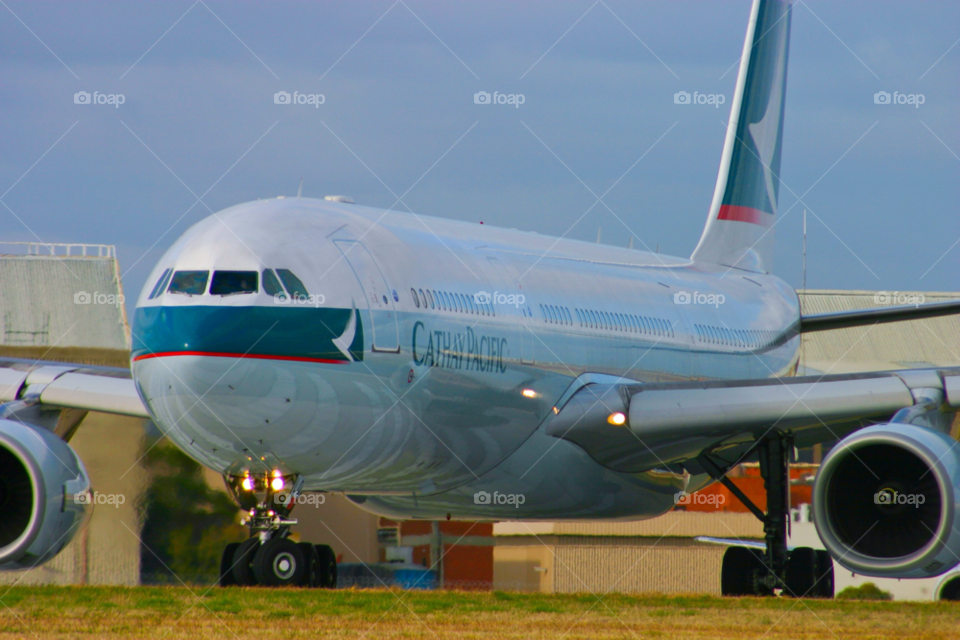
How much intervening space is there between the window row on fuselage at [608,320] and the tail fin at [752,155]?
517cm

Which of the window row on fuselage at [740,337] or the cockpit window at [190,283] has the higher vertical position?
the window row on fuselage at [740,337]

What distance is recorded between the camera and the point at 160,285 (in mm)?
10156

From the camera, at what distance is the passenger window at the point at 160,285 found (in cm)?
1009

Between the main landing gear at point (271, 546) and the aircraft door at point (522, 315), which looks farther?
the aircraft door at point (522, 315)

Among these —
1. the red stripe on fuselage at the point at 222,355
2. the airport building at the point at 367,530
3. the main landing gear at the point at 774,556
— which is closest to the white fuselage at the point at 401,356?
the red stripe on fuselage at the point at 222,355

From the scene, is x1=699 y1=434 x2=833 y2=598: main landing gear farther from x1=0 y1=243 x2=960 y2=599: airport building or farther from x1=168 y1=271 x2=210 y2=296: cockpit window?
x1=168 y1=271 x2=210 y2=296: cockpit window

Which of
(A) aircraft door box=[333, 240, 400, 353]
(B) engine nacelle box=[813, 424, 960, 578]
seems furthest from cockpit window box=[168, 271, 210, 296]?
(B) engine nacelle box=[813, 424, 960, 578]

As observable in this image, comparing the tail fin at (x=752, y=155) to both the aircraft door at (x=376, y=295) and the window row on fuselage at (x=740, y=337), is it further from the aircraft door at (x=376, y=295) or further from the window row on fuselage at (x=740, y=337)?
the aircraft door at (x=376, y=295)

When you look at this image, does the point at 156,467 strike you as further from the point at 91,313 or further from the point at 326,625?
the point at 326,625

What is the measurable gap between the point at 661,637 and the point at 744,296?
1190cm

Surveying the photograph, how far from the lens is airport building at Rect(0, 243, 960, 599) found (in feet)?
60.4

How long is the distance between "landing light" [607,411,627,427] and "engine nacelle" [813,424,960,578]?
7.02 ft

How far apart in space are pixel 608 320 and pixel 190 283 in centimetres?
634

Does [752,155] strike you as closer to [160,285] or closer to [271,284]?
[271,284]
